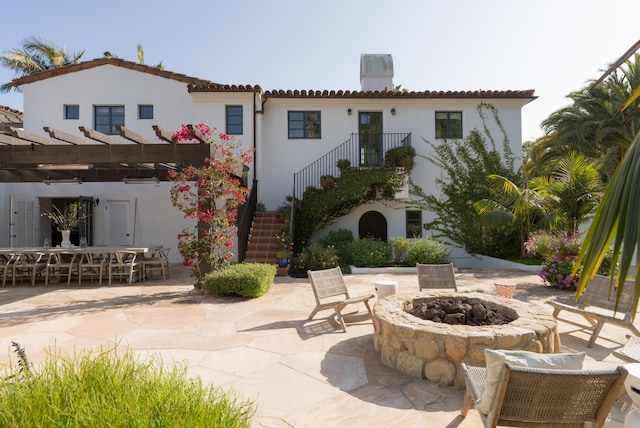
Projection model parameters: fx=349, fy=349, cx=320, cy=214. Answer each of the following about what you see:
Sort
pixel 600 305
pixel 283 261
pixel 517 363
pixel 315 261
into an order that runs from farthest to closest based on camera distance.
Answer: pixel 283 261, pixel 315 261, pixel 600 305, pixel 517 363

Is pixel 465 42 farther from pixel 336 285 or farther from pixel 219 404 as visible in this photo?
pixel 219 404

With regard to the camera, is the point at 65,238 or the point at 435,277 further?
the point at 65,238

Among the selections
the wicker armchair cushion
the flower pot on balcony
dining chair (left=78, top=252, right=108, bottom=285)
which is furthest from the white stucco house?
the wicker armchair cushion

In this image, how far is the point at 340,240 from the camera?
511 inches

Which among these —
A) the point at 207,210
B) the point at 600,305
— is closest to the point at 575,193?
the point at 600,305

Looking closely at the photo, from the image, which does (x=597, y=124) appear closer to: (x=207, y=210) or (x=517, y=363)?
(x=207, y=210)

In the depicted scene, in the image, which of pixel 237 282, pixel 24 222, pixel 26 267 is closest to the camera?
pixel 237 282

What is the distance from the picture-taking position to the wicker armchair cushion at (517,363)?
2.50 metres

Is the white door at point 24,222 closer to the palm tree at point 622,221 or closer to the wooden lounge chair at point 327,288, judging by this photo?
the wooden lounge chair at point 327,288

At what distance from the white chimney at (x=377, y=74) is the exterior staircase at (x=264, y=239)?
24.3 feet

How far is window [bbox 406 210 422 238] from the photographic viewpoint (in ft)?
46.0

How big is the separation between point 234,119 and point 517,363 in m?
13.0

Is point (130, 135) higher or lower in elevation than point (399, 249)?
higher

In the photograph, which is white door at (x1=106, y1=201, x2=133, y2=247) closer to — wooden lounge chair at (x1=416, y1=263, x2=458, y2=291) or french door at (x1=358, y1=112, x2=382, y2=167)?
french door at (x1=358, y1=112, x2=382, y2=167)
